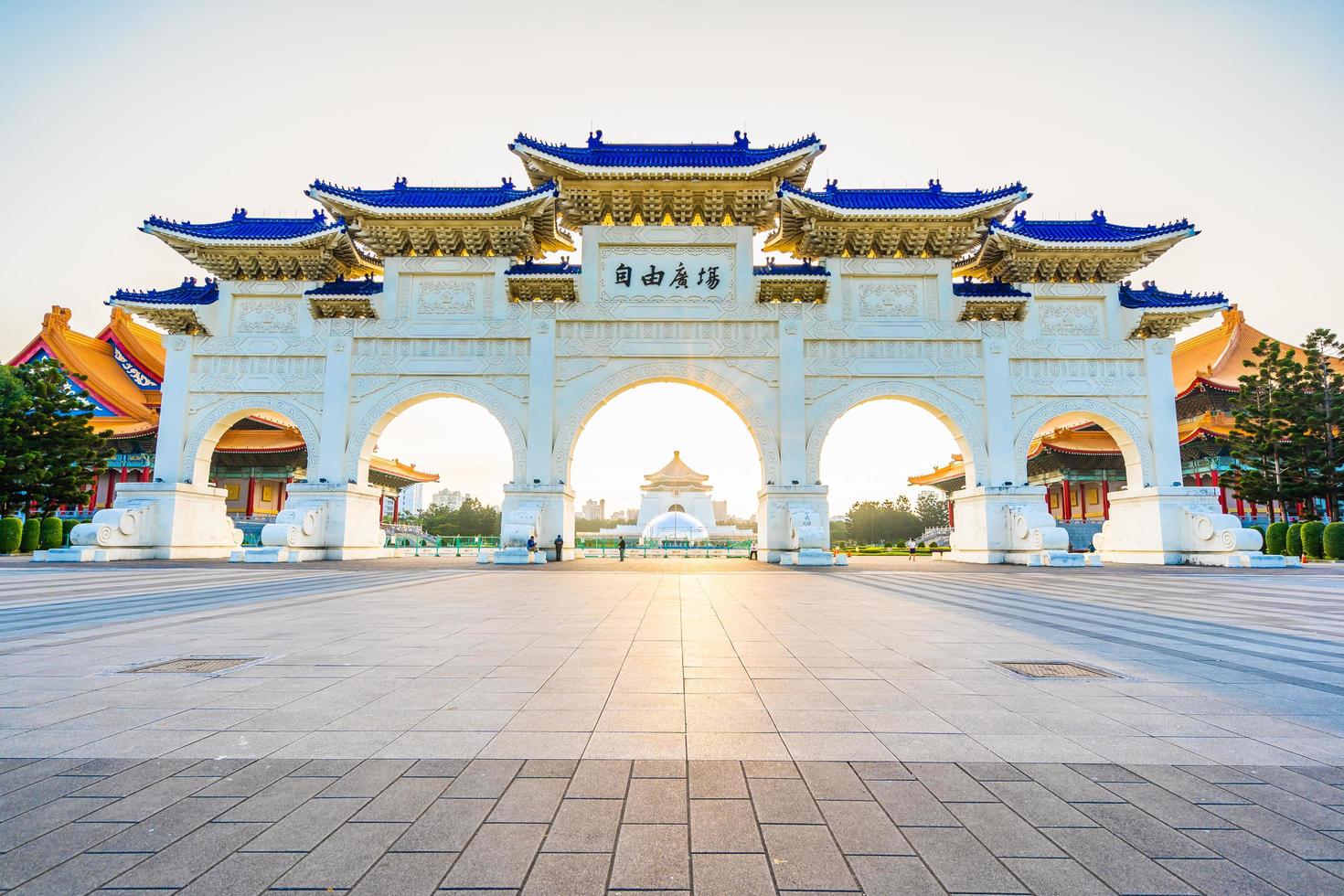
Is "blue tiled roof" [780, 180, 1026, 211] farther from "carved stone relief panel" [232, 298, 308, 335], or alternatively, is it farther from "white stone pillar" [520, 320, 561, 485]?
"carved stone relief panel" [232, 298, 308, 335]

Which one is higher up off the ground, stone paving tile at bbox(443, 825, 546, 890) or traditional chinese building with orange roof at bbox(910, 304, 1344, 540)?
traditional chinese building with orange roof at bbox(910, 304, 1344, 540)

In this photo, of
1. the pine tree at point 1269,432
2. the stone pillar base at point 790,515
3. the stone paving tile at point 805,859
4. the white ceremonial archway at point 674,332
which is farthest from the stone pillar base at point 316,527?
the pine tree at point 1269,432

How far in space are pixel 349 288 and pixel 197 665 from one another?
17.7 meters

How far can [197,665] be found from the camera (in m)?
4.71

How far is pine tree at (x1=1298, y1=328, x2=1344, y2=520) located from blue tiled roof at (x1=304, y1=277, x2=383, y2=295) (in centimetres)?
3038

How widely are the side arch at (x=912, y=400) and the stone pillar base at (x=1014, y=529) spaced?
2.81 ft

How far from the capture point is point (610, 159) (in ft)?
64.2

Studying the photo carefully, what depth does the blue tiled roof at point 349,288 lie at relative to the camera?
1953 cm

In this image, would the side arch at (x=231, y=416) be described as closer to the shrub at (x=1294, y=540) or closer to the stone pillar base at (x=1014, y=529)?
the stone pillar base at (x=1014, y=529)

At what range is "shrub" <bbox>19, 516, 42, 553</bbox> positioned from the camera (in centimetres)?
2236

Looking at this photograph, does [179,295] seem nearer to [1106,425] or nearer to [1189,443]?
[1106,425]

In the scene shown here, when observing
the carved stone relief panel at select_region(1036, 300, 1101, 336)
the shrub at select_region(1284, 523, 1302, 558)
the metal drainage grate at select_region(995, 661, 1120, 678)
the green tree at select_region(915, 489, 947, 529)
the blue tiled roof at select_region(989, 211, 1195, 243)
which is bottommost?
the metal drainage grate at select_region(995, 661, 1120, 678)

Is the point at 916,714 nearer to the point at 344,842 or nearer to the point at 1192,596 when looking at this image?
the point at 344,842

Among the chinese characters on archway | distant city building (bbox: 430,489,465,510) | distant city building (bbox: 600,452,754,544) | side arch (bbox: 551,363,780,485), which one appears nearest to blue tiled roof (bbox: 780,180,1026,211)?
the chinese characters on archway
